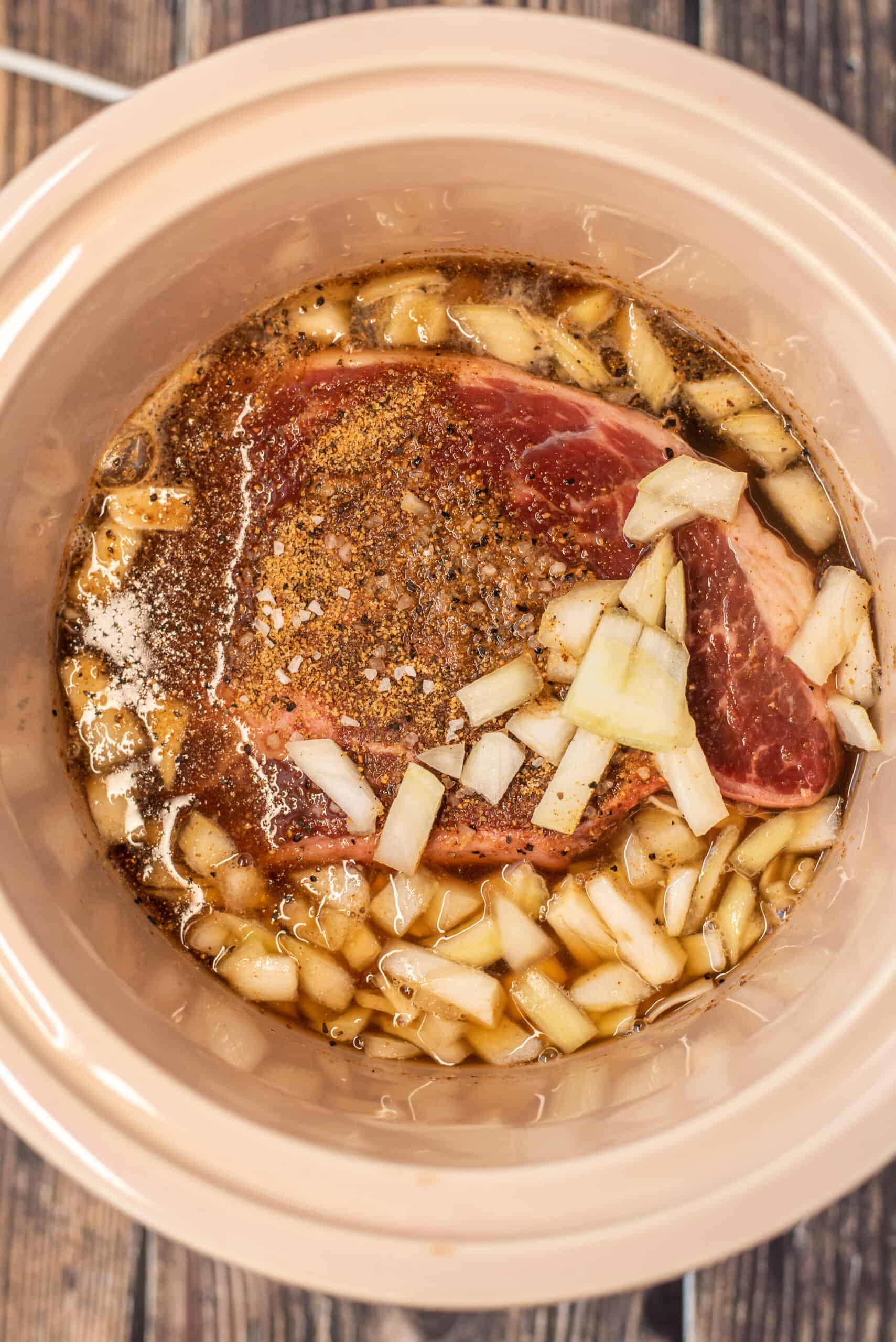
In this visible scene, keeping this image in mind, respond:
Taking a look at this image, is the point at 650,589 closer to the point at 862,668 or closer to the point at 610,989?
the point at 862,668

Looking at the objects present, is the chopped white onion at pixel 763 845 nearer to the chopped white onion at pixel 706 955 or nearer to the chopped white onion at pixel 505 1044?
the chopped white onion at pixel 706 955

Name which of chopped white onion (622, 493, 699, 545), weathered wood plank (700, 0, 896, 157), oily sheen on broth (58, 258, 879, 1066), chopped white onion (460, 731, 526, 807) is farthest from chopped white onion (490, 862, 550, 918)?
weathered wood plank (700, 0, 896, 157)

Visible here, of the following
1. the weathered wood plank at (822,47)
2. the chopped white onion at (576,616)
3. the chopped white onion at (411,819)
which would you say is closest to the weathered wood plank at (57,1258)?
the chopped white onion at (411,819)

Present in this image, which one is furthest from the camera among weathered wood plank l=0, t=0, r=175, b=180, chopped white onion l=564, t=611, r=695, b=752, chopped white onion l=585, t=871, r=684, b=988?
Result: weathered wood plank l=0, t=0, r=175, b=180

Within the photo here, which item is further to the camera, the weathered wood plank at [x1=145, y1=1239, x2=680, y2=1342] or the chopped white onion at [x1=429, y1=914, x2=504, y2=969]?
the weathered wood plank at [x1=145, y1=1239, x2=680, y2=1342]

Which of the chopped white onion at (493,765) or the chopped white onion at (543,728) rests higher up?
the chopped white onion at (543,728)

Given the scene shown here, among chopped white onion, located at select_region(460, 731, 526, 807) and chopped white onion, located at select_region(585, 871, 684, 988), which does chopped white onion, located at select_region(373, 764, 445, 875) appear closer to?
chopped white onion, located at select_region(460, 731, 526, 807)

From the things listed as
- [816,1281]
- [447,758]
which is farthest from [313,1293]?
[447,758]
